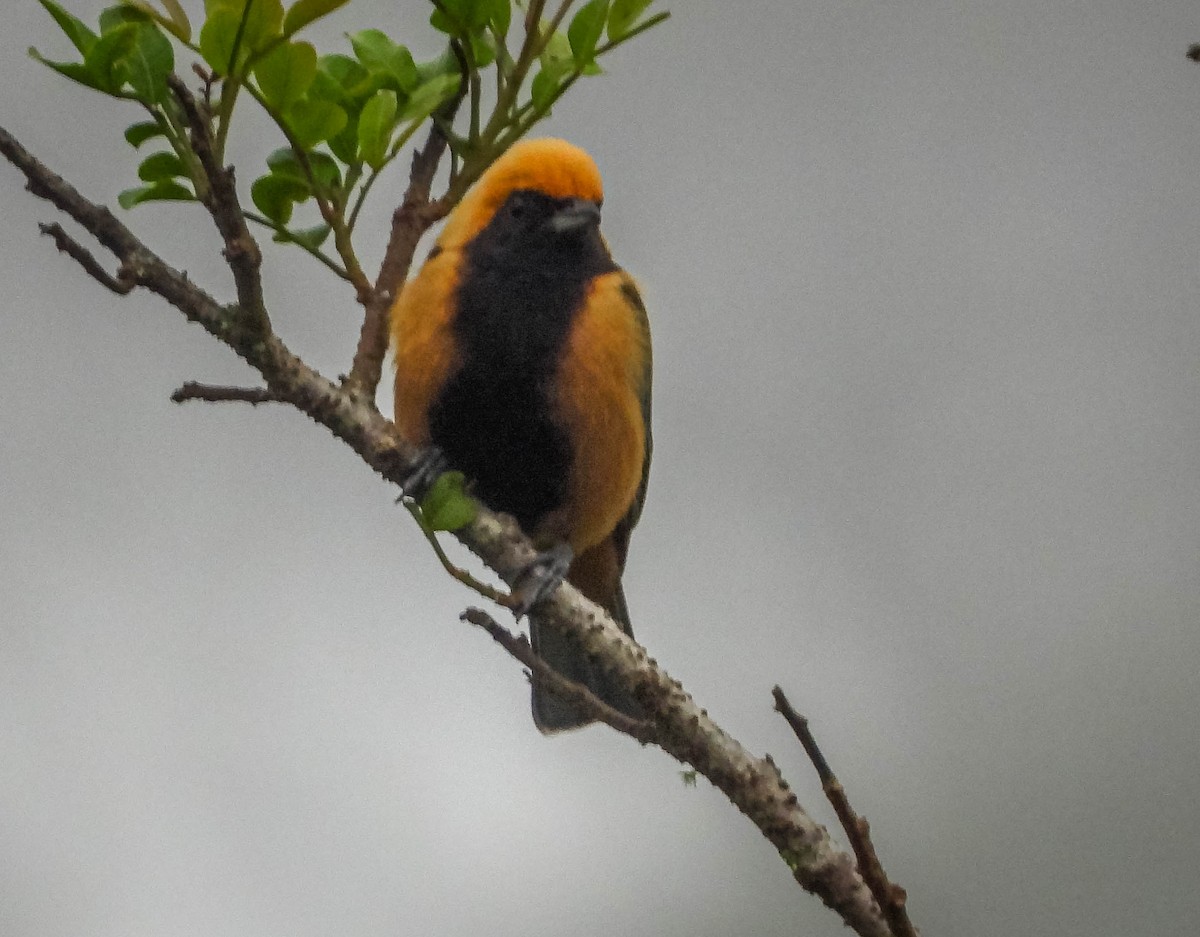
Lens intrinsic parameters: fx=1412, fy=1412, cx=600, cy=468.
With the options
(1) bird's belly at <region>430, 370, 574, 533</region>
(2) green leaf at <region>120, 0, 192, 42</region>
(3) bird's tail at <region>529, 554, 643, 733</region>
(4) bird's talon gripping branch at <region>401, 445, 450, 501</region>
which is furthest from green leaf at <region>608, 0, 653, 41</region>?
(3) bird's tail at <region>529, 554, 643, 733</region>

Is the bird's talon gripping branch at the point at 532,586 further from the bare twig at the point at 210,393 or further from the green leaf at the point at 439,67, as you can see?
the green leaf at the point at 439,67

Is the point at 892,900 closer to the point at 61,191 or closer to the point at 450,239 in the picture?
the point at 61,191

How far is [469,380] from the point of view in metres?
2.96

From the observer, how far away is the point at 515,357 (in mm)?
2988

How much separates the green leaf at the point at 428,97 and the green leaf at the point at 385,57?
0.04 metres

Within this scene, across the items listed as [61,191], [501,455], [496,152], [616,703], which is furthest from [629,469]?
[61,191]

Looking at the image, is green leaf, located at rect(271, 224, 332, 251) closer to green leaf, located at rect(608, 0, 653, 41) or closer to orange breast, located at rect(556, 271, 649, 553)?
green leaf, located at rect(608, 0, 653, 41)

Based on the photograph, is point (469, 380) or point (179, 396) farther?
point (469, 380)

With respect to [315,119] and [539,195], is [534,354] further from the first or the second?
[315,119]

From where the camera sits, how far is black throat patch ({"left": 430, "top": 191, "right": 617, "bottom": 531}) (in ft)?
9.70

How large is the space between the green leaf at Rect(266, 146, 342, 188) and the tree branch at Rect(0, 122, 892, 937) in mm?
189

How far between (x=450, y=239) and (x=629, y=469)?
67 cm

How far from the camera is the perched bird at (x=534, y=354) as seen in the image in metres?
2.98

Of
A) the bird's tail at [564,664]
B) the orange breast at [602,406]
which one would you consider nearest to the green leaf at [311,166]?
the orange breast at [602,406]
